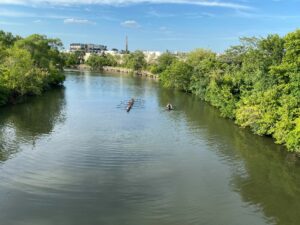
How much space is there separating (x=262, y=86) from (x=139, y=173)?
21.4 m

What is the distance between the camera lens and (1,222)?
1728 centimetres

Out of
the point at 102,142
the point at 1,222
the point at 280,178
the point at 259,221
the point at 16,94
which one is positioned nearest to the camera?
the point at 1,222

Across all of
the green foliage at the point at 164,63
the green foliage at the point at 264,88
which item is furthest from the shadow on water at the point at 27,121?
the green foliage at the point at 164,63

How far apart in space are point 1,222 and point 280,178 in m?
18.0

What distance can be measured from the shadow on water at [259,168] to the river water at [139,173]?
2.7 inches

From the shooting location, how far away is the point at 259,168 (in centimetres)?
2700

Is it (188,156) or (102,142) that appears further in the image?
(102,142)

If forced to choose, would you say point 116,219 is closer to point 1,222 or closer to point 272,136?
point 1,222

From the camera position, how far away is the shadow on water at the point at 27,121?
30.5 meters

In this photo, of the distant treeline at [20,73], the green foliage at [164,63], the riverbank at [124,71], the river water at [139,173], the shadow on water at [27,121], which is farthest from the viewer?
the riverbank at [124,71]

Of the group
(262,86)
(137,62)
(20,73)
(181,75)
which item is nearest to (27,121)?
(20,73)

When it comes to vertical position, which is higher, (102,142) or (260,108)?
(260,108)

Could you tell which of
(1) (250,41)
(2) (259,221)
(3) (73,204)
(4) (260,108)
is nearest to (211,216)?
(2) (259,221)

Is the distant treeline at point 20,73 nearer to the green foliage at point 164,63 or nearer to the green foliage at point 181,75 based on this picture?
the green foliage at point 181,75
